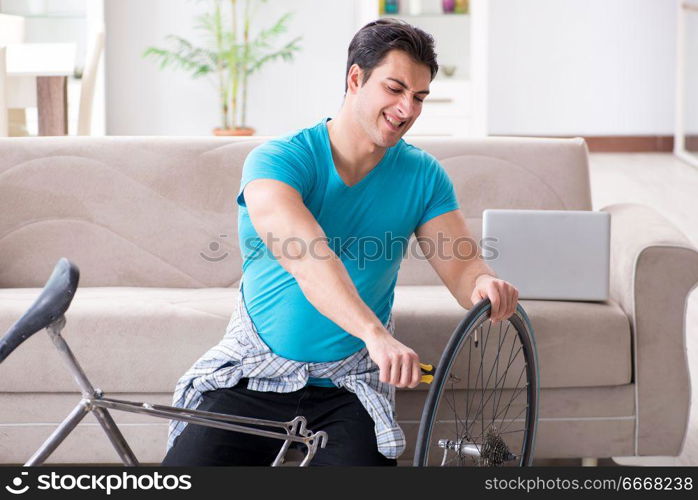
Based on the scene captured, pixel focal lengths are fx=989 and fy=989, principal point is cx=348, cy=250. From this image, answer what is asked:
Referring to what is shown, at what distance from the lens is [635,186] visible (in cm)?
635

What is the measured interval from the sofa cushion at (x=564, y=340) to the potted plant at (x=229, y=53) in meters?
4.82

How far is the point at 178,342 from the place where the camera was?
2236mm

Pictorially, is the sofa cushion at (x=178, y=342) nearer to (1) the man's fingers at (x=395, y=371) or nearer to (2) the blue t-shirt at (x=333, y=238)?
(2) the blue t-shirt at (x=333, y=238)

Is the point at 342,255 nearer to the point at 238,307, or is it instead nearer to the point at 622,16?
the point at 238,307

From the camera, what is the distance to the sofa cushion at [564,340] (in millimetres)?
2244

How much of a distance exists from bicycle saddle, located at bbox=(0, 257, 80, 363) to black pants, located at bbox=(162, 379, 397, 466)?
2.30 feet

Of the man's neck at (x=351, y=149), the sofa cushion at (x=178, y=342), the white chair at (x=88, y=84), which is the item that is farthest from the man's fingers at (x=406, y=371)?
the white chair at (x=88, y=84)

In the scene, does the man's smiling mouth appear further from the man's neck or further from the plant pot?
the plant pot

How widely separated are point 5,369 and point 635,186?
4933 millimetres

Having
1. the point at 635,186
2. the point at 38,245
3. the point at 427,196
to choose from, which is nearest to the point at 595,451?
the point at 427,196

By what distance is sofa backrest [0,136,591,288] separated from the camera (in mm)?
2670

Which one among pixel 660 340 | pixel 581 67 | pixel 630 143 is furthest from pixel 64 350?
pixel 630 143

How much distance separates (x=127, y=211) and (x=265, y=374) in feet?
3.60

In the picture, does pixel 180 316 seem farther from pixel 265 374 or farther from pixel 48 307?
pixel 48 307
